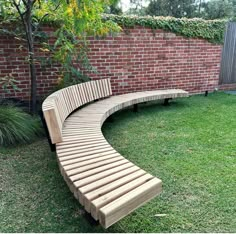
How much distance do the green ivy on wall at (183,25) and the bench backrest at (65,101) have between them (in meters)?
1.56

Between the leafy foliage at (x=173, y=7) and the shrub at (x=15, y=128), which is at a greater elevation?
the leafy foliage at (x=173, y=7)

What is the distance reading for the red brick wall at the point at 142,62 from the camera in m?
4.64

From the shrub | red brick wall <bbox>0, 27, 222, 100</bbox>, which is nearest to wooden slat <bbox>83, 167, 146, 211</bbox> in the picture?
the shrub

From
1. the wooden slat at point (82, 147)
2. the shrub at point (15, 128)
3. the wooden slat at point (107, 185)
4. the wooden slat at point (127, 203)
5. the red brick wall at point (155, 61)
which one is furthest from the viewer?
the red brick wall at point (155, 61)

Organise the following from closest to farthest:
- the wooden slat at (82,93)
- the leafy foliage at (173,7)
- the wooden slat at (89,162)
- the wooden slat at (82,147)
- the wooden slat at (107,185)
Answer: the wooden slat at (107,185) < the wooden slat at (89,162) < the wooden slat at (82,147) < the wooden slat at (82,93) < the leafy foliage at (173,7)

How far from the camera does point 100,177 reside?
6.70 feet

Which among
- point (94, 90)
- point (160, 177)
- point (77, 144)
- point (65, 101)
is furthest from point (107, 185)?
point (94, 90)

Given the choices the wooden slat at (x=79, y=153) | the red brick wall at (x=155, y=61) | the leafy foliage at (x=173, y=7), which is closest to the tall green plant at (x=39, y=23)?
the red brick wall at (x=155, y=61)

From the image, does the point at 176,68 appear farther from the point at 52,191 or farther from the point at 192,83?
the point at 52,191

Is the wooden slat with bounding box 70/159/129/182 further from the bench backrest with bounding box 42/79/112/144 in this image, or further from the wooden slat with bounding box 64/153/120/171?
the bench backrest with bounding box 42/79/112/144

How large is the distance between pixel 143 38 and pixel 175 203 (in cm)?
453

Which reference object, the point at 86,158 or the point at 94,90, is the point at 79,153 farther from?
the point at 94,90

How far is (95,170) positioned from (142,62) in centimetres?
442

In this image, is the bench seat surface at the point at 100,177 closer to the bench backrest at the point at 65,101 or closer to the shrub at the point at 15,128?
the bench backrest at the point at 65,101
